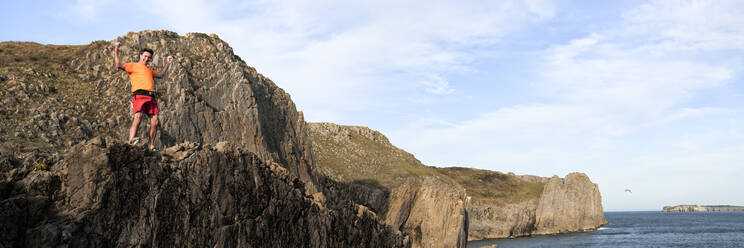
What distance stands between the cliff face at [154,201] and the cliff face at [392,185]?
43.4 meters

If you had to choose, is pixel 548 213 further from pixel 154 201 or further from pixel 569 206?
pixel 154 201

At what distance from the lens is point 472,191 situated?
652 feet

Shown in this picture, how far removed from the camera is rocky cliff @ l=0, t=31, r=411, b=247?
52.9 ft

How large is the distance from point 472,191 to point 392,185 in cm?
6143

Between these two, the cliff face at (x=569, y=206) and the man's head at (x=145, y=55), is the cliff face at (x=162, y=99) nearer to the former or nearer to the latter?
the man's head at (x=145, y=55)

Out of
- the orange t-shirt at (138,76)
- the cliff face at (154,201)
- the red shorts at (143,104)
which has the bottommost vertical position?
the cliff face at (154,201)

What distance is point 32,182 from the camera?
15.6 meters

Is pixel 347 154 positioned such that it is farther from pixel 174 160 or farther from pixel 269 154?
pixel 174 160

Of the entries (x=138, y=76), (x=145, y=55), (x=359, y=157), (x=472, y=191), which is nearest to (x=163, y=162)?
(x=138, y=76)

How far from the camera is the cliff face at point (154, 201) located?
1513 centimetres

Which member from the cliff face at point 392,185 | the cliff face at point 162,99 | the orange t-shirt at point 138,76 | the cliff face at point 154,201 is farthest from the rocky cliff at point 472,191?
the orange t-shirt at point 138,76

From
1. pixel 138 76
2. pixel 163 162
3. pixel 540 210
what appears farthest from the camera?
pixel 540 210

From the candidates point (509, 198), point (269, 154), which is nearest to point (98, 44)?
point (269, 154)

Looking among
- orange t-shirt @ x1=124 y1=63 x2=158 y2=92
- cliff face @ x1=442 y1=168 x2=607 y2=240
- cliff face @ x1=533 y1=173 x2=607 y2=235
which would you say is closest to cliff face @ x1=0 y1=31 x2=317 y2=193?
orange t-shirt @ x1=124 y1=63 x2=158 y2=92
